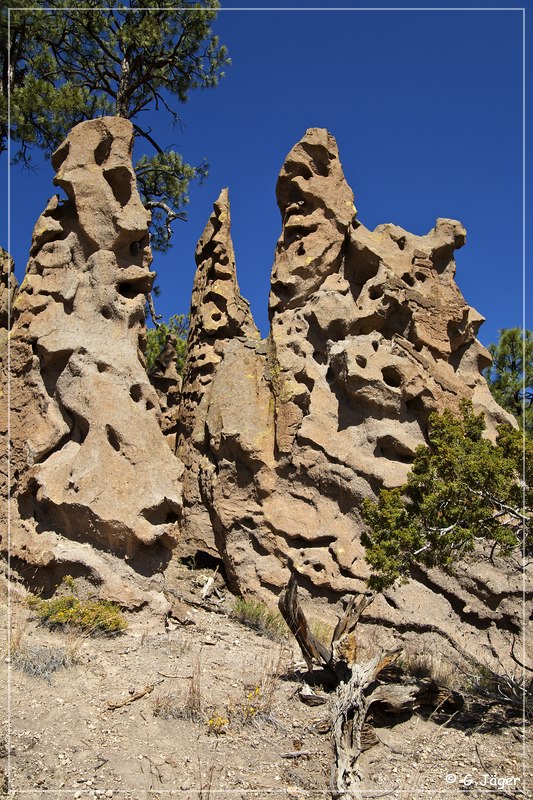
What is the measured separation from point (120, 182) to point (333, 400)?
190 inches

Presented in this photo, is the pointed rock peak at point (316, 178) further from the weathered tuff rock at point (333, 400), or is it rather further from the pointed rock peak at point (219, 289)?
the pointed rock peak at point (219, 289)

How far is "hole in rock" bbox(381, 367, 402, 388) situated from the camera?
11578 mm

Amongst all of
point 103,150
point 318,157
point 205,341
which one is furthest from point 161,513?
point 318,157

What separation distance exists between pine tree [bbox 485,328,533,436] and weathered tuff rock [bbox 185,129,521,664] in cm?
833

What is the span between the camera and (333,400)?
38.0 feet

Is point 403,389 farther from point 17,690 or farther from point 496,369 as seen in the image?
point 496,369

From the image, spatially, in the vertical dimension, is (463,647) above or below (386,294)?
below

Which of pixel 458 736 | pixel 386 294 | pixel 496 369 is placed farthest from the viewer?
pixel 496 369

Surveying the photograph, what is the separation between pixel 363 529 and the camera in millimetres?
10852

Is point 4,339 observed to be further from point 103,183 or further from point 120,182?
point 120,182

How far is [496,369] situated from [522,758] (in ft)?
52.5

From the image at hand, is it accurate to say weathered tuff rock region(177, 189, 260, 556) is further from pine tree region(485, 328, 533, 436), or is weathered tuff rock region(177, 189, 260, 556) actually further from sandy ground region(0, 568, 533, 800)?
pine tree region(485, 328, 533, 436)

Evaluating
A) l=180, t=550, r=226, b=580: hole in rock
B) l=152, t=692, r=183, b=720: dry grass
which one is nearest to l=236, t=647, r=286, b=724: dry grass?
l=152, t=692, r=183, b=720: dry grass

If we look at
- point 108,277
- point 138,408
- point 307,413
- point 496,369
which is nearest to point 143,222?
point 108,277
